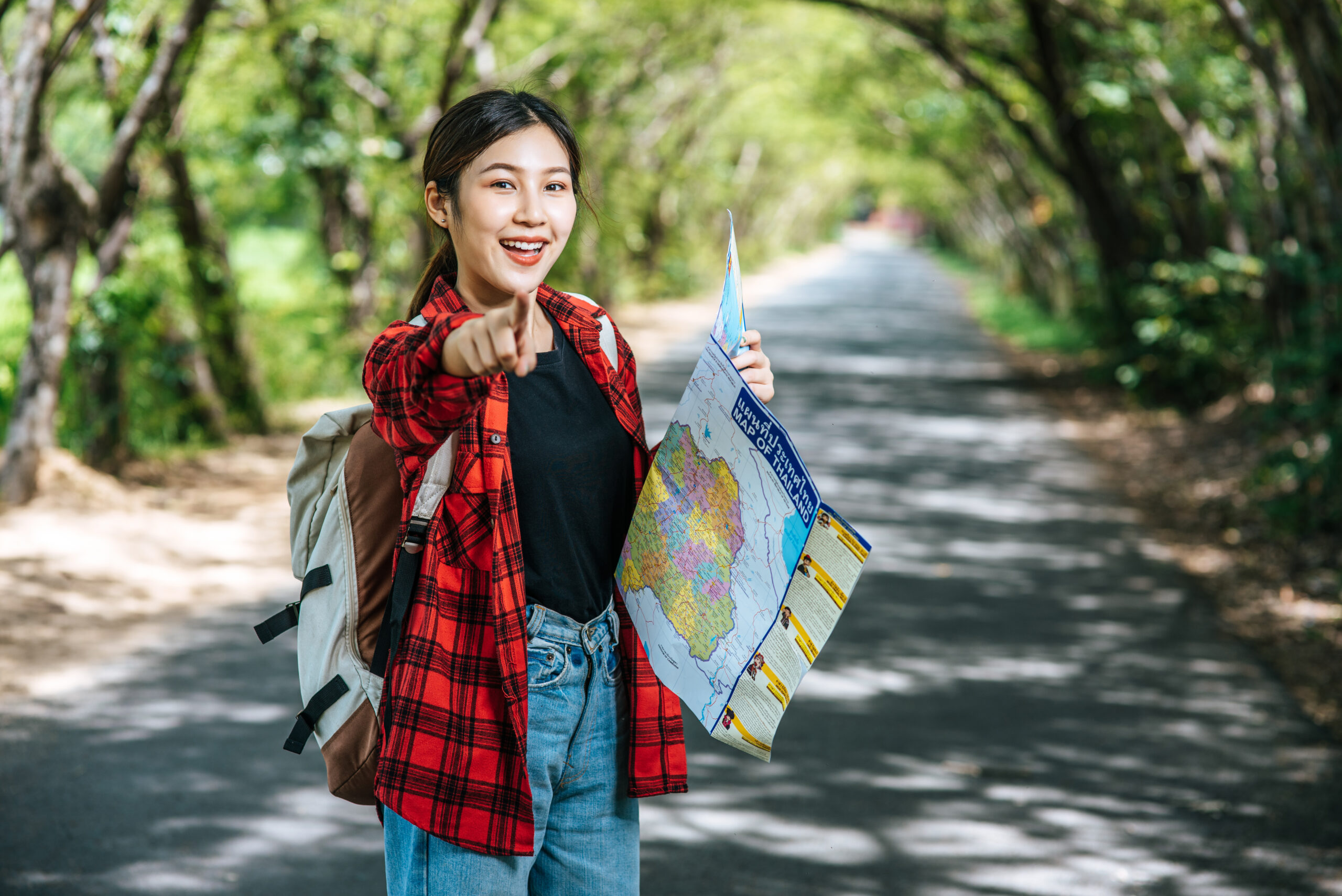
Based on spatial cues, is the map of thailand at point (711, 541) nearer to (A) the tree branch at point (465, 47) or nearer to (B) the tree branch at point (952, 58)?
(A) the tree branch at point (465, 47)

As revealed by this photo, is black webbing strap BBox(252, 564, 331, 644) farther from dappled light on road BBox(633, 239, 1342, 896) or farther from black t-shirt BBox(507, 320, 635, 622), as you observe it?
dappled light on road BBox(633, 239, 1342, 896)

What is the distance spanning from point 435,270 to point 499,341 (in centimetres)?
56

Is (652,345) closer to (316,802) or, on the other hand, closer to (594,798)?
(316,802)

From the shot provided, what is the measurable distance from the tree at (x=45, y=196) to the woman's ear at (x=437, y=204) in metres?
6.15

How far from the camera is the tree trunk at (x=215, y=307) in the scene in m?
9.63

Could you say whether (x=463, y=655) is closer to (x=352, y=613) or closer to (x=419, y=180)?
(x=352, y=613)

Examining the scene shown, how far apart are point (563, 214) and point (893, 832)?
261 cm

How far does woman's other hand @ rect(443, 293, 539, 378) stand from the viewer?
1476 millimetres

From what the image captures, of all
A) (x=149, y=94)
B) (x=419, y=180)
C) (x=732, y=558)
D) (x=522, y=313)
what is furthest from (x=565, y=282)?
(x=522, y=313)

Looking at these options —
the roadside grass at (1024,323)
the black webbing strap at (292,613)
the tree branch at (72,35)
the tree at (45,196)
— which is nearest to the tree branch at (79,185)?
the tree at (45,196)

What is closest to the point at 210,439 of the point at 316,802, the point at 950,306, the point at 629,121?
the point at 316,802

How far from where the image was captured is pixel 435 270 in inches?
78.1

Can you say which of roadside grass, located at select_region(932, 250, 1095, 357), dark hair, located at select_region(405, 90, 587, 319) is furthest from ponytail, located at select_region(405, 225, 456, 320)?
roadside grass, located at select_region(932, 250, 1095, 357)

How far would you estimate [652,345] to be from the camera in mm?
18391
